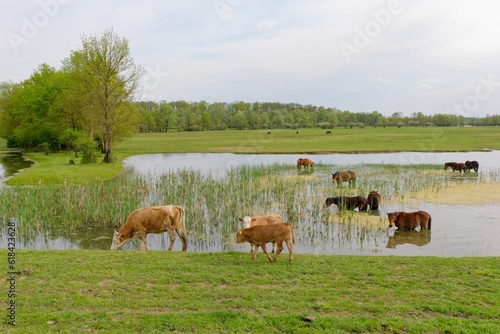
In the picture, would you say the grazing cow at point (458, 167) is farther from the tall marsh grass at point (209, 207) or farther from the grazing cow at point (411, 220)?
the grazing cow at point (411, 220)

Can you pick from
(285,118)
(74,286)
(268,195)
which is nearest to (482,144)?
(268,195)

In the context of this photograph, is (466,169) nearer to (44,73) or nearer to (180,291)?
(180,291)

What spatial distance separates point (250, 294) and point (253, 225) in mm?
3949

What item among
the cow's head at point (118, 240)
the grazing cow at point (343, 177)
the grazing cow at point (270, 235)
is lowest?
the cow's head at point (118, 240)

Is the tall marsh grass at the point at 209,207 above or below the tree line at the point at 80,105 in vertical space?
below

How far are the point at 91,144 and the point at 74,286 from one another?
101 ft

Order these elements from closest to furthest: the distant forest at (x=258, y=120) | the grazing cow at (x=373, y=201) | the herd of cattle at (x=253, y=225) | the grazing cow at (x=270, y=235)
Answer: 1. the grazing cow at (x=270, y=235)
2. the herd of cattle at (x=253, y=225)
3. the grazing cow at (x=373, y=201)
4. the distant forest at (x=258, y=120)

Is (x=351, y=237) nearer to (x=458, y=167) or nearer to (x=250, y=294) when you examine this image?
(x=250, y=294)

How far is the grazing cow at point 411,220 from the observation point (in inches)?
581

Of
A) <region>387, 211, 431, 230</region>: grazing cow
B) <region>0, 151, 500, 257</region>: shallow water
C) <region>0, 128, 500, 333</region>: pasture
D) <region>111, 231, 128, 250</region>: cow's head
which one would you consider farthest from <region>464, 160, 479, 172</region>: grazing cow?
<region>111, 231, 128, 250</region>: cow's head

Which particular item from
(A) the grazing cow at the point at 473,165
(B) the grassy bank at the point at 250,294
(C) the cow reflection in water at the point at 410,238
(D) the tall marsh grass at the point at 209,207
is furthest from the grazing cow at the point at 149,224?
(A) the grazing cow at the point at 473,165

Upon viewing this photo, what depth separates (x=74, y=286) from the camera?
8.17 m

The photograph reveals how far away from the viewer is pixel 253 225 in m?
11.6

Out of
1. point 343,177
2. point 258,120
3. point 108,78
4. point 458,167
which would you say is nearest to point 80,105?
point 108,78
